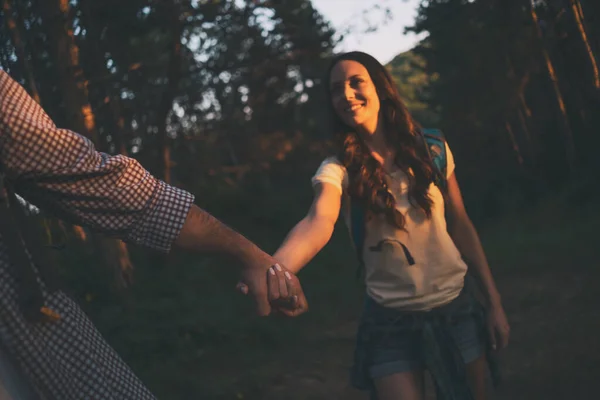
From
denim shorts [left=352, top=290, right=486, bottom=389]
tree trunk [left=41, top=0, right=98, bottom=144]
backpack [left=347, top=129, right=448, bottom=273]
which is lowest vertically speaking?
denim shorts [left=352, top=290, right=486, bottom=389]

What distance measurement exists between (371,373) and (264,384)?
470 centimetres

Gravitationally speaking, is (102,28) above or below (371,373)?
above

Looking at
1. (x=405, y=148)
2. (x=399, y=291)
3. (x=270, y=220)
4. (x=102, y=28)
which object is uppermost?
(x=102, y=28)

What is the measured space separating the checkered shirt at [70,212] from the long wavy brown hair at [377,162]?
130 centimetres

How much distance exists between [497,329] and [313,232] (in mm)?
1034

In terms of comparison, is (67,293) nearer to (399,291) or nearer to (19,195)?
(19,195)

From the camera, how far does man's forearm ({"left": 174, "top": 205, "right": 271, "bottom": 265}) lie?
202 cm

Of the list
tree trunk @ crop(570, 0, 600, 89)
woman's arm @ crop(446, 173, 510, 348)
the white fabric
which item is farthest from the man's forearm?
tree trunk @ crop(570, 0, 600, 89)

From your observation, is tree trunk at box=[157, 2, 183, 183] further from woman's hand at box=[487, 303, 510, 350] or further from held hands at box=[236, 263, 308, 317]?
held hands at box=[236, 263, 308, 317]

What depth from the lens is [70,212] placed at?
6.38 ft

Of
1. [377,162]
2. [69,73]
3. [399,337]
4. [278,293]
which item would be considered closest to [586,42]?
[377,162]

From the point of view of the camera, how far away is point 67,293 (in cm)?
195

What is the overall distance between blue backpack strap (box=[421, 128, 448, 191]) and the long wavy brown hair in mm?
43

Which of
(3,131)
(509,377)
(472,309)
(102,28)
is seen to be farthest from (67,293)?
(102,28)
